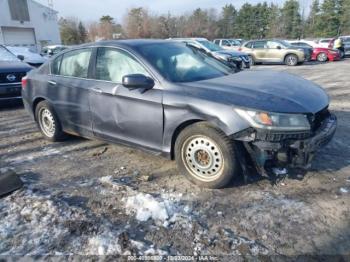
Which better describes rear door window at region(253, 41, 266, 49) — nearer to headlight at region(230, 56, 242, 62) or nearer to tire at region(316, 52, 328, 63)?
tire at region(316, 52, 328, 63)

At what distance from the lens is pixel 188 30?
5681cm

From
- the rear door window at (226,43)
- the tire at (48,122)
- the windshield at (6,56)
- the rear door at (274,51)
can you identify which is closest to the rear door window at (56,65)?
the tire at (48,122)

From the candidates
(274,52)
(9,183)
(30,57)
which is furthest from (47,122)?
(274,52)

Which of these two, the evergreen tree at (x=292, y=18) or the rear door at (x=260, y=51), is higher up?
the evergreen tree at (x=292, y=18)

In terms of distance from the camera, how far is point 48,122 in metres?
5.15

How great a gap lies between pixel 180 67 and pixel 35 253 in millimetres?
2539

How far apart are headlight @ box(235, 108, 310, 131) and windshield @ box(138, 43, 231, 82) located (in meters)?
0.98

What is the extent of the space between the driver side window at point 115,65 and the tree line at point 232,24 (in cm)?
4924

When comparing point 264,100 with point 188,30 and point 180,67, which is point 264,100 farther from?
point 188,30

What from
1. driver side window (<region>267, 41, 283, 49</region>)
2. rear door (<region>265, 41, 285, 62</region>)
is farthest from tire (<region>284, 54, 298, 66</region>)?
driver side window (<region>267, 41, 283, 49</region>)

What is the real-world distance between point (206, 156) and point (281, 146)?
80 cm

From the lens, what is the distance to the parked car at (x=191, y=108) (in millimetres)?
3047

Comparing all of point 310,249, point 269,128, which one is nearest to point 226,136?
point 269,128

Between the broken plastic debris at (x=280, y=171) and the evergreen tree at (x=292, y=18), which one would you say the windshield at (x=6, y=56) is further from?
the evergreen tree at (x=292, y=18)
